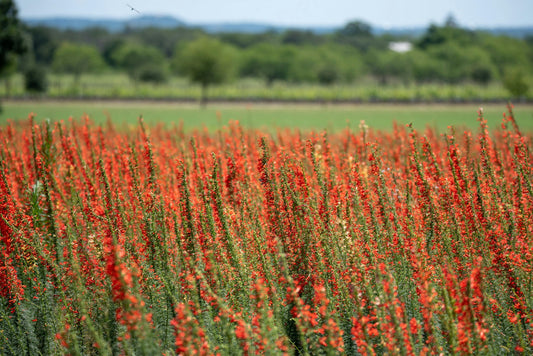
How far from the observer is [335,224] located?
5.50 m

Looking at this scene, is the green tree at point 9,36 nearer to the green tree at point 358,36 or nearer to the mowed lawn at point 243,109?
the mowed lawn at point 243,109

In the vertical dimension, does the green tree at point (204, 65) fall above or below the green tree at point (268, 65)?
below

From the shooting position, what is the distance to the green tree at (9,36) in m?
41.0

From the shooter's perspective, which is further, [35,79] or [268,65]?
[268,65]

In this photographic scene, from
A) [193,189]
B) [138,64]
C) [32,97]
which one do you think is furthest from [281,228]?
[138,64]

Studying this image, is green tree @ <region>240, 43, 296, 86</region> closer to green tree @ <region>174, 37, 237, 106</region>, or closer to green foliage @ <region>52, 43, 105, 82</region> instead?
green foliage @ <region>52, 43, 105, 82</region>

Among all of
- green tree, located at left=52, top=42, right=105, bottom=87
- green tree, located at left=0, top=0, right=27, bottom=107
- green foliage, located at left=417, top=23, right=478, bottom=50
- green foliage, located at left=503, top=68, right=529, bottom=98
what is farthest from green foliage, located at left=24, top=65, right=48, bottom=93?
green foliage, located at left=417, top=23, right=478, bottom=50

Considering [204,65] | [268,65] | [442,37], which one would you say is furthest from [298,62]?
[204,65]

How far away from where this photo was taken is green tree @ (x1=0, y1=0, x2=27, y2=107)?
135 feet

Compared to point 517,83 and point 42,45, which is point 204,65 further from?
point 42,45

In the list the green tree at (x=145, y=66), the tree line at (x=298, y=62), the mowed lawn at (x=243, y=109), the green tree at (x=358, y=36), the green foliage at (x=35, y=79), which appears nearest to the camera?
the mowed lawn at (x=243, y=109)

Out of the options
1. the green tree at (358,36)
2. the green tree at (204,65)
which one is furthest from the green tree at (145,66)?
the green tree at (358,36)

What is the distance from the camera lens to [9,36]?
1606 inches

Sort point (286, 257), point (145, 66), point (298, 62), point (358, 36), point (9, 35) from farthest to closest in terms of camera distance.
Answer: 1. point (358, 36)
2. point (298, 62)
3. point (145, 66)
4. point (9, 35)
5. point (286, 257)
